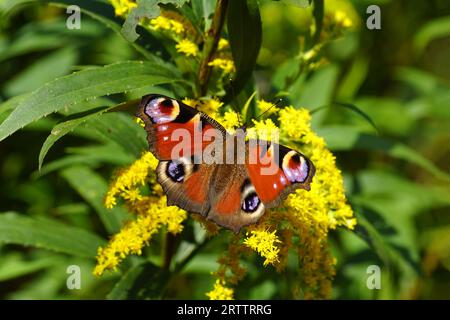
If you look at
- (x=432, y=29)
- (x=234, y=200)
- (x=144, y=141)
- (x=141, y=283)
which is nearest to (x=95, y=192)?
(x=144, y=141)

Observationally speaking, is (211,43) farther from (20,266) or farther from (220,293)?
(20,266)

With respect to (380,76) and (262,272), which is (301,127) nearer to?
(262,272)

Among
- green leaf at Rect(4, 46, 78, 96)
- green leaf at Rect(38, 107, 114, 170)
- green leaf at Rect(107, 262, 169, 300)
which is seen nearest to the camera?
green leaf at Rect(38, 107, 114, 170)

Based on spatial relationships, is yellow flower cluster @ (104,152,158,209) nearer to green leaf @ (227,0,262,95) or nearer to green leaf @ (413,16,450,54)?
green leaf @ (227,0,262,95)

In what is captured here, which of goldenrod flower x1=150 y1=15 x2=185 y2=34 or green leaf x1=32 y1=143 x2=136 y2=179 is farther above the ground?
goldenrod flower x1=150 y1=15 x2=185 y2=34

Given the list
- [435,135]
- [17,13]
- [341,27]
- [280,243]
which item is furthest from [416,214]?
[17,13]

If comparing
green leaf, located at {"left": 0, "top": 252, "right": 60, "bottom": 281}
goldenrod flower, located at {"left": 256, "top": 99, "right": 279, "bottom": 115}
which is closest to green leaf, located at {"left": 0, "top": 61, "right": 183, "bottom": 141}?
goldenrod flower, located at {"left": 256, "top": 99, "right": 279, "bottom": 115}

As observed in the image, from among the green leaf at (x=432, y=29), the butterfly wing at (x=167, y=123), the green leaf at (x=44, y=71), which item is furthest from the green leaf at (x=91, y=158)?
the green leaf at (x=432, y=29)

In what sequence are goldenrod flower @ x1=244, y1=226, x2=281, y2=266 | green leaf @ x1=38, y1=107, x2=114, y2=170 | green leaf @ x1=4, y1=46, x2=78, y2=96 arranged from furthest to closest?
green leaf @ x1=4, y1=46, x2=78, y2=96, goldenrod flower @ x1=244, y1=226, x2=281, y2=266, green leaf @ x1=38, y1=107, x2=114, y2=170

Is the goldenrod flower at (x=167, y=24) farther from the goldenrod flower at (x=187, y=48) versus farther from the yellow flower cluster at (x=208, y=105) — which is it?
the yellow flower cluster at (x=208, y=105)
